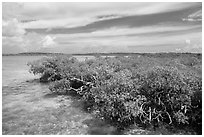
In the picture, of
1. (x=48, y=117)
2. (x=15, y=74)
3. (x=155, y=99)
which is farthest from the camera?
(x=15, y=74)

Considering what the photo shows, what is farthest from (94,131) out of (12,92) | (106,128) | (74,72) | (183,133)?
(12,92)

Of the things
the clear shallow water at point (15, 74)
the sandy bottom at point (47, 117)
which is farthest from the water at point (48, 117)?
the clear shallow water at point (15, 74)

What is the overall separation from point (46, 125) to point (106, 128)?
2399mm

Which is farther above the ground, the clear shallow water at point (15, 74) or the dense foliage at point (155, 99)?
the dense foliage at point (155, 99)

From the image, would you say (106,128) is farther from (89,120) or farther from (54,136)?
(54,136)

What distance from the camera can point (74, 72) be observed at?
1548 cm

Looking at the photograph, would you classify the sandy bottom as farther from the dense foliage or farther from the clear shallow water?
the clear shallow water

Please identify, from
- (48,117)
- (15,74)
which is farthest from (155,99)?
(15,74)

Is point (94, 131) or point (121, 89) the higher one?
point (121, 89)

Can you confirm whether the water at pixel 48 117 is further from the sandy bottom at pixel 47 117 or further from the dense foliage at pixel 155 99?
the dense foliage at pixel 155 99

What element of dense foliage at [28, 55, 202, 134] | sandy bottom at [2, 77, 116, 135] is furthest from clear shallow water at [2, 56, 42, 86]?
dense foliage at [28, 55, 202, 134]

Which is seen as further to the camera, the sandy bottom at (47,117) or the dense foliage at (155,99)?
the sandy bottom at (47,117)

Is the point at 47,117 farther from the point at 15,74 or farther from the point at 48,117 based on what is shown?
the point at 15,74

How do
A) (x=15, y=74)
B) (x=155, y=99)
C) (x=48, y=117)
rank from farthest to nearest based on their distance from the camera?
(x=15, y=74) < (x=48, y=117) < (x=155, y=99)
